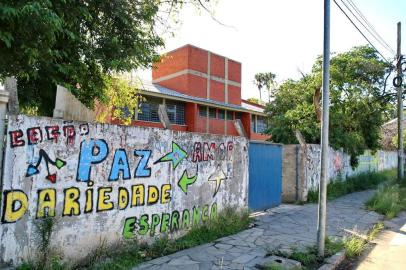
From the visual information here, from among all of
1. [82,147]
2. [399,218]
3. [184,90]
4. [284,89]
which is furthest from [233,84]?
[82,147]

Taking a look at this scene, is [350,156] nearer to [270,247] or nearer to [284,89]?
[284,89]

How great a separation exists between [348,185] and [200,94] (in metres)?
15.0

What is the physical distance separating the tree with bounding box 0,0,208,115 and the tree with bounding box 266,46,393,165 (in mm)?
7896

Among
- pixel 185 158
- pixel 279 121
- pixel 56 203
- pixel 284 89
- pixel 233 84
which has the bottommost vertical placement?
pixel 56 203

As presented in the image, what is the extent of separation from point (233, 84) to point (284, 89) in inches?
563

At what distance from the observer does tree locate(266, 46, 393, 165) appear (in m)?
15.1

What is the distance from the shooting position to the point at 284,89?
17141mm

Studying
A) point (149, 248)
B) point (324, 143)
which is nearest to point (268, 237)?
point (324, 143)

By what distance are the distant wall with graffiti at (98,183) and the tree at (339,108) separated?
8.57 metres

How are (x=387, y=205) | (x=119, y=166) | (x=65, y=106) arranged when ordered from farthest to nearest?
(x=387, y=205) → (x=119, y=166) → (x=65, y=106)

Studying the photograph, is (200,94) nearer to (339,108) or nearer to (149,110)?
(149,110)

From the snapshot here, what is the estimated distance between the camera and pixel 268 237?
7125mm

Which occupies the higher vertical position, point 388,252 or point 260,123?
point 260,123

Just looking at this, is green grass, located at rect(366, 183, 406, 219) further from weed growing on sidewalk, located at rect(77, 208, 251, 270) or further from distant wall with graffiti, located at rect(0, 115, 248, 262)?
distant wall with graffiti, located at rect(0, 115, 248, 262)
